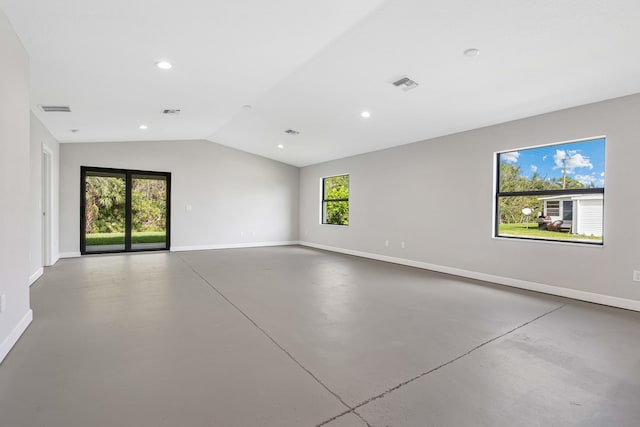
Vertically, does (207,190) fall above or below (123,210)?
above

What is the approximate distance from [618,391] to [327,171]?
728cm

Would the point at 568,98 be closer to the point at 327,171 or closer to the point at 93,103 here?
the point at 327,171

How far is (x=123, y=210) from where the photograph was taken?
297 inches

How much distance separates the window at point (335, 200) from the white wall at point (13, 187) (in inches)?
243

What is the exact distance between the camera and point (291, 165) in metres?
9.82

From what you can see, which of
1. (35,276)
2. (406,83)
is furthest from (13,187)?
(406,83)

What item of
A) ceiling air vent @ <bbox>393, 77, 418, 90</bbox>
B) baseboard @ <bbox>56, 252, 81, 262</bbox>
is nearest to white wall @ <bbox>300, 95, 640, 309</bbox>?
ceiling air vent @ <bbox>393, 77, 418, 90</bbox>

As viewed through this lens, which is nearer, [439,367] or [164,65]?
[439,367]

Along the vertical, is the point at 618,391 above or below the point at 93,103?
below

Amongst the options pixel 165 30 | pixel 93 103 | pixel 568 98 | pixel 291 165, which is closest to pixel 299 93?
pixel 165 30

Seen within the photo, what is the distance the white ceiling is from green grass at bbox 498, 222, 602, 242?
158 centimetres

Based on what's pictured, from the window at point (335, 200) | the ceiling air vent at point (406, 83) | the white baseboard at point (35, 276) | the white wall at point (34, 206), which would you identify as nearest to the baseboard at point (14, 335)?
the white baseboard at point (35, 276)

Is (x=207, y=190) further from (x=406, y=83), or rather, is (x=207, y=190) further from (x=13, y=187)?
(x=406, y=83)

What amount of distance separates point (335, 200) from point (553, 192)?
5013 mm
